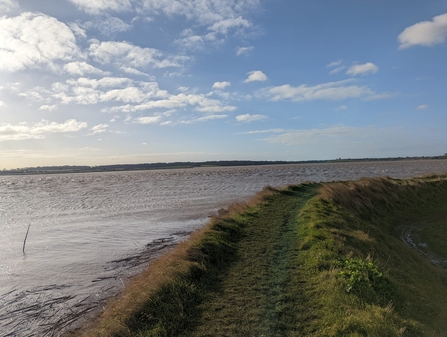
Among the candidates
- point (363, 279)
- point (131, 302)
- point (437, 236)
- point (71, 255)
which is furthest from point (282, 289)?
point (437, 236)

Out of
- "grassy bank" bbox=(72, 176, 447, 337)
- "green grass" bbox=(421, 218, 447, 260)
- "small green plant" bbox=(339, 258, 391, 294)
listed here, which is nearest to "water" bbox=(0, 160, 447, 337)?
"grassy bank" bbox=(72, 176, 447, 337)

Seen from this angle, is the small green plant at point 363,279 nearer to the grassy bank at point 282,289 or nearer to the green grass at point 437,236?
the grassy bank at point 282,289

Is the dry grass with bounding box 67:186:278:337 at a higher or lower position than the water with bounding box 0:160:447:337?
higher

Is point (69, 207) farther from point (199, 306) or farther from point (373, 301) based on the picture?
point (373, 301)

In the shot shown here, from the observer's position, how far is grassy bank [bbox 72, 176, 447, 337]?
6004 millimetres

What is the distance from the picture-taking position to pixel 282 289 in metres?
7.45

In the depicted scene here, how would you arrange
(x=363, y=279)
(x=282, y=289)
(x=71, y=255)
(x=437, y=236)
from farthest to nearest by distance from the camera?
(x=437, y=236), (x=71, y=255), (x=363, y=279), (x=282, y=289)

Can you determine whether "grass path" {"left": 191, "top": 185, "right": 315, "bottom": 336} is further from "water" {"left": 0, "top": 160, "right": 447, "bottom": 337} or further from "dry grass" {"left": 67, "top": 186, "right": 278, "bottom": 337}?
"water" {"left": 0, "top": 160, "right": 447, "bottom": 337}

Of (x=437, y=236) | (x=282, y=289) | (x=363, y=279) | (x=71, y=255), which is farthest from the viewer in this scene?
(x=437, y=236)

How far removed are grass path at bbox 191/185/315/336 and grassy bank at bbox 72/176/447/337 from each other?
20 mm

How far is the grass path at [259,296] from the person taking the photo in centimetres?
591

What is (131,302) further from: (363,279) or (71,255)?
(71,255)

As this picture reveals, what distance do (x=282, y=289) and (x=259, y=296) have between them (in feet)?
2.15

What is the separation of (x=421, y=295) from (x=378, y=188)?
20.8 m
